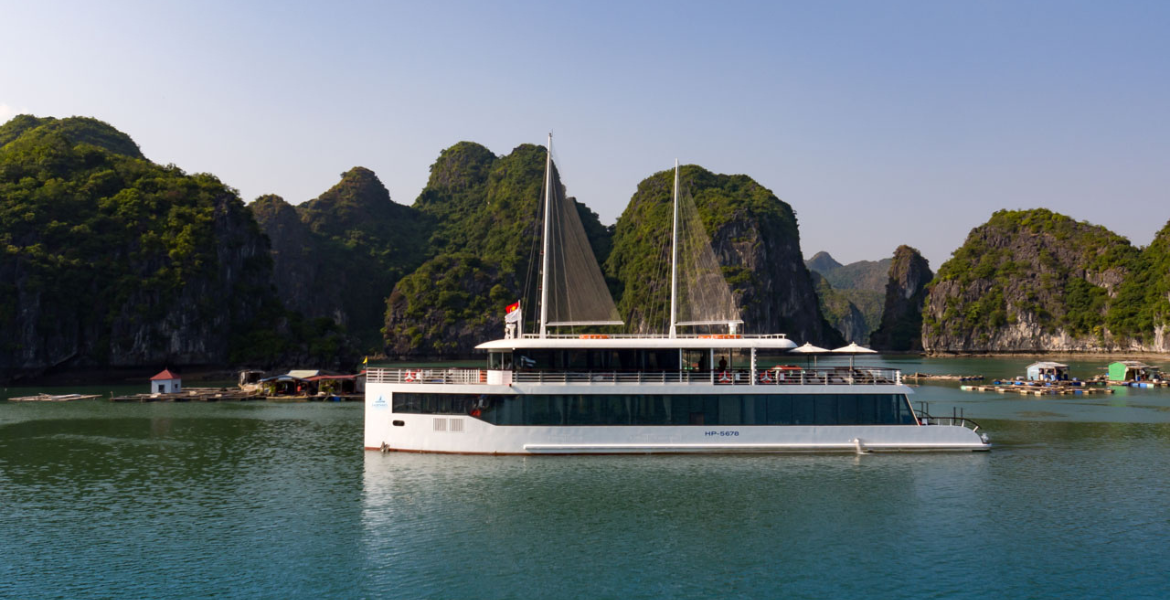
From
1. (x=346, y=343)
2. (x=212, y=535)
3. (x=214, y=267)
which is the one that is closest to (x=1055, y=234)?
(x=346, y=343)

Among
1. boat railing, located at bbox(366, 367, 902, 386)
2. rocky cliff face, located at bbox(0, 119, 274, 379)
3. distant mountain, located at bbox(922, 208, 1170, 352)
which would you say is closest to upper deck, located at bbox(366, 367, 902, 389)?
Answer: boat railing, located at bbox(366, 367, 902, 386)

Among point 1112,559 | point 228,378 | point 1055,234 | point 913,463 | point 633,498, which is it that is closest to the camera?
point 1112,559

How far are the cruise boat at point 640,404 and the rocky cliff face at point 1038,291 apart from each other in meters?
166

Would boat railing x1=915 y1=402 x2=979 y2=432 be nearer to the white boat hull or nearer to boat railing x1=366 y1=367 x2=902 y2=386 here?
the white boat hull

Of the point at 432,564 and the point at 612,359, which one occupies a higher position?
the point at 612,359

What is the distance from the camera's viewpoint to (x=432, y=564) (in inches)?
743

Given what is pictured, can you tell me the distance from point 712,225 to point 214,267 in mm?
121957

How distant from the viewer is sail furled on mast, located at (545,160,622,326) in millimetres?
32125

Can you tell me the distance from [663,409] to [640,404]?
915 millimetres

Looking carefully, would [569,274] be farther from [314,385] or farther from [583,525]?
[314,385]

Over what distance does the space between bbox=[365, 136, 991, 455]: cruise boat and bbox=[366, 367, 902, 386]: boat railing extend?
0.05 metres

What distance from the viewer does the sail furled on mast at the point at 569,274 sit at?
32125 mm

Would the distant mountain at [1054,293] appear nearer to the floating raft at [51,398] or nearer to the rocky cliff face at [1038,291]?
the rocky cliff face at [1038,291]

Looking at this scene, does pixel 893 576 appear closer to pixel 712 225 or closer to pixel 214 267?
pixel 214 267
